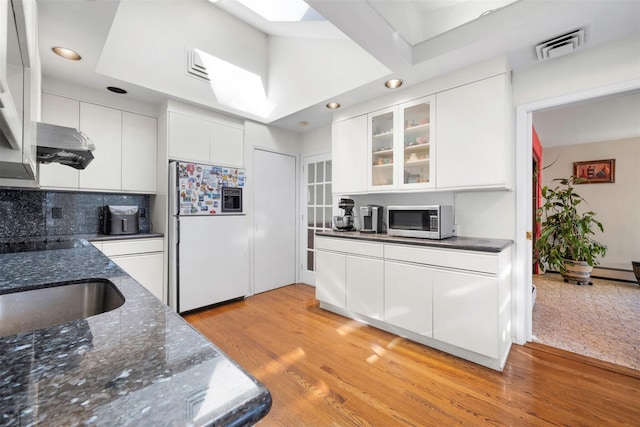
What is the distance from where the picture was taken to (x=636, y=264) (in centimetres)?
401

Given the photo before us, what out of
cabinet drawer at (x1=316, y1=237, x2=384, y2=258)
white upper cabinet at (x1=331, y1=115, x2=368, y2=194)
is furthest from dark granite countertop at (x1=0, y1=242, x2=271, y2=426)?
white upper cabinet at (x1=331, y1=115, x2=368, y2=194)

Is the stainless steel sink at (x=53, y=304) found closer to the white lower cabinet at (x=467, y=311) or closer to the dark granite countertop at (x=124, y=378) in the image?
the dark granite countertop at (x=124, y=378)

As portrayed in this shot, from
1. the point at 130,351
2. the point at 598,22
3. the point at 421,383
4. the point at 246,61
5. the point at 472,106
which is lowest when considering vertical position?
the point at 421,383

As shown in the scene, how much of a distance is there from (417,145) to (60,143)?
8.66ft

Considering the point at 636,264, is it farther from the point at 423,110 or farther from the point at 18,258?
the point at 18,258

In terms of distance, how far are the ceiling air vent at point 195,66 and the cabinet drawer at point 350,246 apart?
7.35 ft

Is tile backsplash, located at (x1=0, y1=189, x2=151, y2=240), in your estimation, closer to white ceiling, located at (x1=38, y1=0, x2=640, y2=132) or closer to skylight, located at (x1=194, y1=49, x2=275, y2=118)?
white ceiling, located at (x1=38, y1=0, x2=640, y2=132)

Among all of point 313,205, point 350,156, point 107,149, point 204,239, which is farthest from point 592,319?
point 107,149

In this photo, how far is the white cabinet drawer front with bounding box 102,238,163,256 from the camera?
2.67m

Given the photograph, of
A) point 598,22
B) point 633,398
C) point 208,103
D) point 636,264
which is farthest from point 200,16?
point 636,264

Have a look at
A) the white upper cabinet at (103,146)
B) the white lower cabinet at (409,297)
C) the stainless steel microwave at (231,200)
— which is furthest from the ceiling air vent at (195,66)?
the white lower cabinet at (409,297)

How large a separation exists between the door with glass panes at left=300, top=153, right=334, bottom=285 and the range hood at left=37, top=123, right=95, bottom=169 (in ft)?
8.87

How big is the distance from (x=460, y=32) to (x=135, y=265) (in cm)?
351

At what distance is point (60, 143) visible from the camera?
61.5 inches
